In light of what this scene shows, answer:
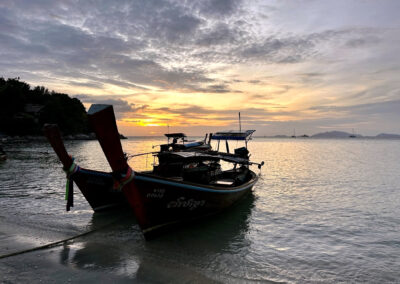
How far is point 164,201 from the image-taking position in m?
8.51

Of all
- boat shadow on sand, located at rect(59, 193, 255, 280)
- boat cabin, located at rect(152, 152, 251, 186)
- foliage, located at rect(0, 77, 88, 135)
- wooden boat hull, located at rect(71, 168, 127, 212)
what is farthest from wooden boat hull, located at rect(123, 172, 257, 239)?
foliage, located at rect(0, 77, 88, 135)

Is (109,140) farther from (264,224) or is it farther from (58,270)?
(264,224)

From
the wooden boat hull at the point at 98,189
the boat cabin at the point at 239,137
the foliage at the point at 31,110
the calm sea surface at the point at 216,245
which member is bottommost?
the calm sea surface at the point at 216,245

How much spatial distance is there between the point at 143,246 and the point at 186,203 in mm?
2082

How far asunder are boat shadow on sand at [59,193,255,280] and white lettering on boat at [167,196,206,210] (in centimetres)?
101

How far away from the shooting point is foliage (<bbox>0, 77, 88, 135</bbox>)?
7838cm

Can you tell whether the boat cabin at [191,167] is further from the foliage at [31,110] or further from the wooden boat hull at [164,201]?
the foliage at [31,110]

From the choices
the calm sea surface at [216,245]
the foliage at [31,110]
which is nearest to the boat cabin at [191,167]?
the calm sea surface at [216,245]

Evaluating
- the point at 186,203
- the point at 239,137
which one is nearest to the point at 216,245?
the point at 186,203

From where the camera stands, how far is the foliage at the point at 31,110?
78.4m

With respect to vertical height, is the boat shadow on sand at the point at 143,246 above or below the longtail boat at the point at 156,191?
below

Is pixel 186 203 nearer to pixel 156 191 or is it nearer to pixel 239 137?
pixel 156 191

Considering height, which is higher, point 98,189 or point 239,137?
point 239,137

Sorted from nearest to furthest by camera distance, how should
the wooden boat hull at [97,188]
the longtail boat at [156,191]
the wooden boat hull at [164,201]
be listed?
the longtail boat at [156,191] < the wooden boat hull at [164,201] < the wooden boat hull at [97,188]
